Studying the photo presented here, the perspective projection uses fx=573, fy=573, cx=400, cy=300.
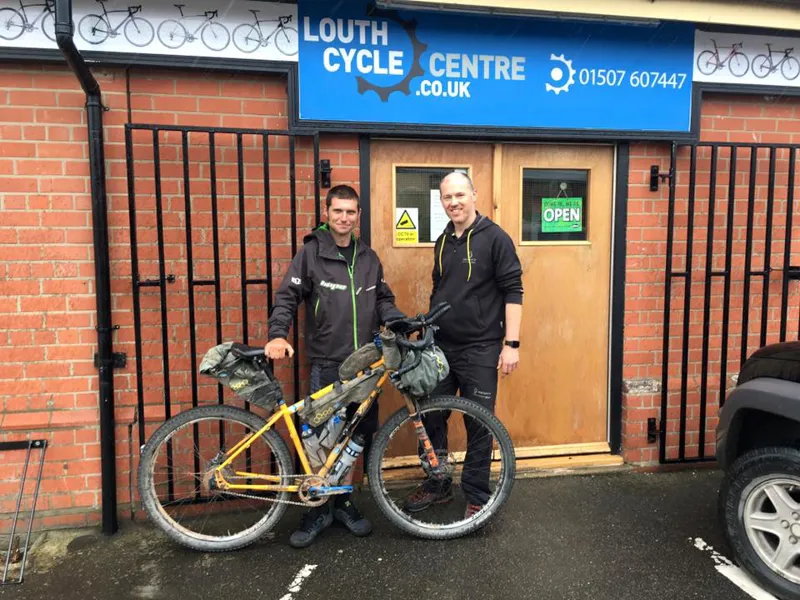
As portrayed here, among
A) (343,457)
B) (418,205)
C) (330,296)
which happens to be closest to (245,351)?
(330,296)

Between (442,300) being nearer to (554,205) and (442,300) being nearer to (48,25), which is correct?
(554,205)

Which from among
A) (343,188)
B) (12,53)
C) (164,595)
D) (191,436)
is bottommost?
(164,595)

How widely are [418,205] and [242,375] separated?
5.25 feet

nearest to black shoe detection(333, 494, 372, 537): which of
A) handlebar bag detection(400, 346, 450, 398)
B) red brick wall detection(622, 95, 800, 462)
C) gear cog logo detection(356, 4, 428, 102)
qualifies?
handlebar bag detection(400, 346, 450, 398)

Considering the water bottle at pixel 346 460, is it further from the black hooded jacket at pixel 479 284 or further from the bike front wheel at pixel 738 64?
the bike front wheel at pixel 738 64

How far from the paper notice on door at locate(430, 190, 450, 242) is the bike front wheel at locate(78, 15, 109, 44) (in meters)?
2.08

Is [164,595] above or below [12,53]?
below

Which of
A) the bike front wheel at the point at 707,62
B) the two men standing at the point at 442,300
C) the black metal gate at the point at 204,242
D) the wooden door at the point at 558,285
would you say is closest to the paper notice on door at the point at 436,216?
the wooden door at the point at 558,285

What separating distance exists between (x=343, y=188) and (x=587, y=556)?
91.0 inches

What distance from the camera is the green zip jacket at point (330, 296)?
3055 millimetres

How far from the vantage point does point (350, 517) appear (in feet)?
10.6

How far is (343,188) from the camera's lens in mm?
3057

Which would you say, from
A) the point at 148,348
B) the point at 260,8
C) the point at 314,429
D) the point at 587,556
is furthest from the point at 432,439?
the point at 260,8

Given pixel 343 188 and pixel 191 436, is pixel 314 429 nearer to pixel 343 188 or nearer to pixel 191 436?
pixel 191 436
